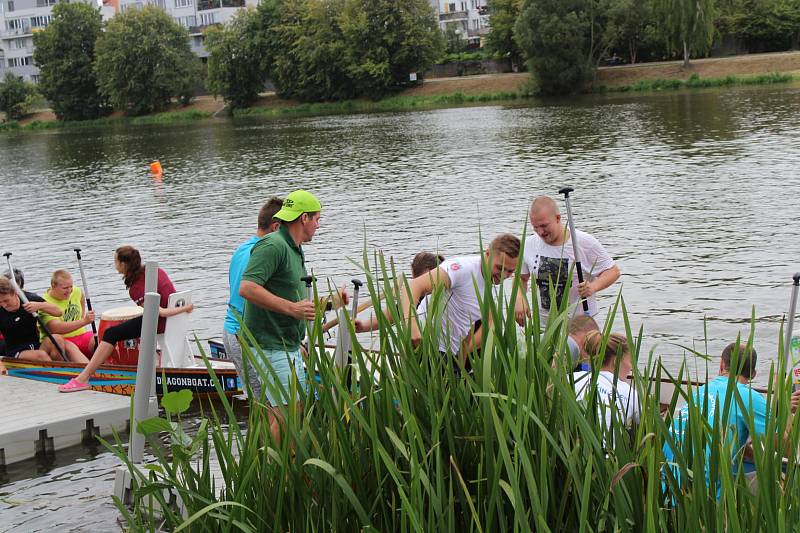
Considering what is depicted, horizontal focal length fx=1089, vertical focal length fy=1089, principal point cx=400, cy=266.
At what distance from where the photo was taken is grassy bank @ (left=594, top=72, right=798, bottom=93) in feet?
205

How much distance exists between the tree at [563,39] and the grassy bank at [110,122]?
101 feet

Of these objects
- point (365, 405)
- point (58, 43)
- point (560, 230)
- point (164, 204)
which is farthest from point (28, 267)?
point (58, 43)

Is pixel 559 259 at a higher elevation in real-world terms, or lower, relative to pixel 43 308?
higher

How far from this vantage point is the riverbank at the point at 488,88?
65.8m

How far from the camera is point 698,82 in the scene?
2589 inches

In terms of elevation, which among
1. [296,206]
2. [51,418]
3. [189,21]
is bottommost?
[51,418]

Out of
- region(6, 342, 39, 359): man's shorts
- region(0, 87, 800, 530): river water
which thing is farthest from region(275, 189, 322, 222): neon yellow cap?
region(6, 342, 39, 359): man's shorts

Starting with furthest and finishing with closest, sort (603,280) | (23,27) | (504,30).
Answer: (23,27) → (504,30) → (603,280)

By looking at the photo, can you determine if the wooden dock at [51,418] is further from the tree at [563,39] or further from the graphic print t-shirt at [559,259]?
the tree at [563,39]

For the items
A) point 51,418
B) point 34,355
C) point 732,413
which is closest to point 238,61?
point 34,355

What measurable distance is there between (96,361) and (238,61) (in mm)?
83107

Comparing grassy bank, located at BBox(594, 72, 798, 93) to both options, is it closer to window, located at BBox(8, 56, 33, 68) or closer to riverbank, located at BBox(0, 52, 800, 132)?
riverbank, located at BBox(0, 52, 800, 132)

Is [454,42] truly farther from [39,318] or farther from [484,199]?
[39,318]

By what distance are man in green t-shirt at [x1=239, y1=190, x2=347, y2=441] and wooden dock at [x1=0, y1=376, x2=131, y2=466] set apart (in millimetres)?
3117
